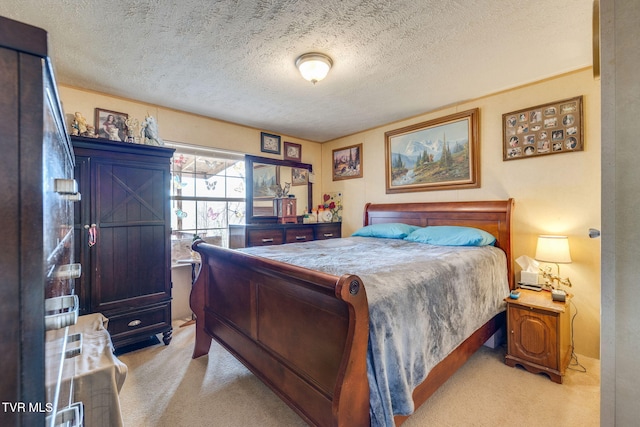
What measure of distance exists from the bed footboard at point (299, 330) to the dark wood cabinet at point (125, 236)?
0.78 metres

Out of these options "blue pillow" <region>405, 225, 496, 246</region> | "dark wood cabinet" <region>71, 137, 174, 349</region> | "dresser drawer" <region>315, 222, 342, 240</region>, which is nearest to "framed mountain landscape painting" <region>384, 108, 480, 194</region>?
"blue pillow" <region>405, 225, 496, 246</region>

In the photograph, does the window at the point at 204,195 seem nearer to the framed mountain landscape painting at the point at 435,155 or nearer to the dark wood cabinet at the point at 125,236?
the dark wood cabinet at the point at 125,236

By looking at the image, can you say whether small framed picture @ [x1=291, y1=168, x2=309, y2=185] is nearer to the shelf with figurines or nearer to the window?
the window

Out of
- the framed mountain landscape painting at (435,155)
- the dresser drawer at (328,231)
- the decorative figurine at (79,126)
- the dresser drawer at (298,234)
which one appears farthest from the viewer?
the dresser drawer at (328,231)

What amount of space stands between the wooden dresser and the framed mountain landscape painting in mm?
1261

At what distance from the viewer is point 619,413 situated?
0.73 meters

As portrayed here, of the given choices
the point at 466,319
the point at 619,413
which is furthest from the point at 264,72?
the point at 619,413

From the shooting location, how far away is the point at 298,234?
13.5 feet

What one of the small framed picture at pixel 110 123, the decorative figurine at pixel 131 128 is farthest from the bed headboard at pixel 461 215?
the small framed picture at pixel 110 123

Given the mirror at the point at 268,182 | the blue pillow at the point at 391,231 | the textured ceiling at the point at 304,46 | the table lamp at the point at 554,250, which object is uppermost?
the textured ceiling at the point at 304,46

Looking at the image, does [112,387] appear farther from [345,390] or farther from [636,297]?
[636,297]

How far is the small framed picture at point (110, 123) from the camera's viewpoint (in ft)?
9.16

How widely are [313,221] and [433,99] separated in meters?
2.48

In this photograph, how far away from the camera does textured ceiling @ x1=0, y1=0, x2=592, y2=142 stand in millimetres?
1723
